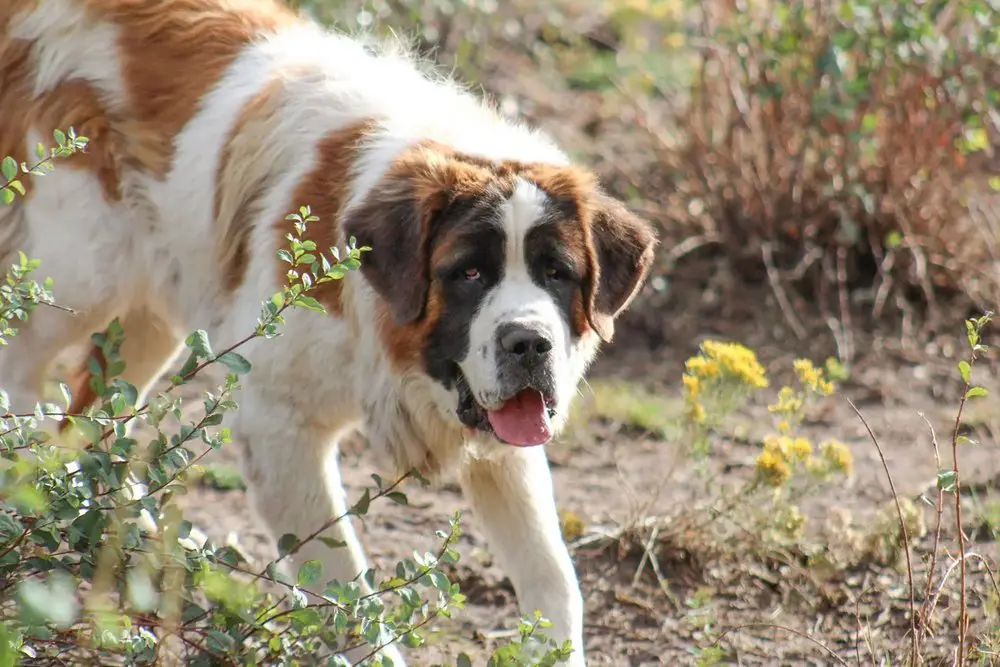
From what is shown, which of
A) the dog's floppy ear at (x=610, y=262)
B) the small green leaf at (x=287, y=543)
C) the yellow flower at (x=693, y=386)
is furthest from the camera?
the yellow flower at (x=693, y=386)

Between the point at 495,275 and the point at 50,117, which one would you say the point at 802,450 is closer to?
the point at 495,275

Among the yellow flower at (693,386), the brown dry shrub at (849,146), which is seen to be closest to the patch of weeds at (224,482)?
the yellow flower at (693,386)

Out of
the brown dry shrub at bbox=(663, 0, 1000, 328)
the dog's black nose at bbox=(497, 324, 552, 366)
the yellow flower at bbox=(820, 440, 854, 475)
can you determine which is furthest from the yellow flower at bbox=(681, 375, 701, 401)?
the brown dry shrub at bbox=(663, 0, 1000, 328)

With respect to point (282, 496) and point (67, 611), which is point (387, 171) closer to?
point (282, 496)

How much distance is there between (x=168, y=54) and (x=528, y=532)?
6.32 feet

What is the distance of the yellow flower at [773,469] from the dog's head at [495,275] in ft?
2.90

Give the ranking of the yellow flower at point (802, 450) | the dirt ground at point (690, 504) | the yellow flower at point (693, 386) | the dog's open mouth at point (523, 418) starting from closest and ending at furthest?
1. the dog's open mouth at point (523, 418)
2. the dirt ground at point (690, 504)
3. the yellow flower at point (802, 450)
4. the yellow flower at point (693, 386)

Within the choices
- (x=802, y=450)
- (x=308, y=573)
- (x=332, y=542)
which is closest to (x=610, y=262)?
(x=802, y=450)

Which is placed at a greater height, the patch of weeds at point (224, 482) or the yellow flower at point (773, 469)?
the yellow flower at point (773, 469)

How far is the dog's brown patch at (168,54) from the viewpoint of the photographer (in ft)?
15.0

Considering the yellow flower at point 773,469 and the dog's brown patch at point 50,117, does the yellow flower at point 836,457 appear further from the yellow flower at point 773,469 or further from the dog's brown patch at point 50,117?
the dog's brown patch at point 50,117

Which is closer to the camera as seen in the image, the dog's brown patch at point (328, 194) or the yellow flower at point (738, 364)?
the dog's brown patch at point (328, 194)

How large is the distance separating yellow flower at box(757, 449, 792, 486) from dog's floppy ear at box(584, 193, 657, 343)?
2.81 ft

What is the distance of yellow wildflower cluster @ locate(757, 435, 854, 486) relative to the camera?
4.65 meters
